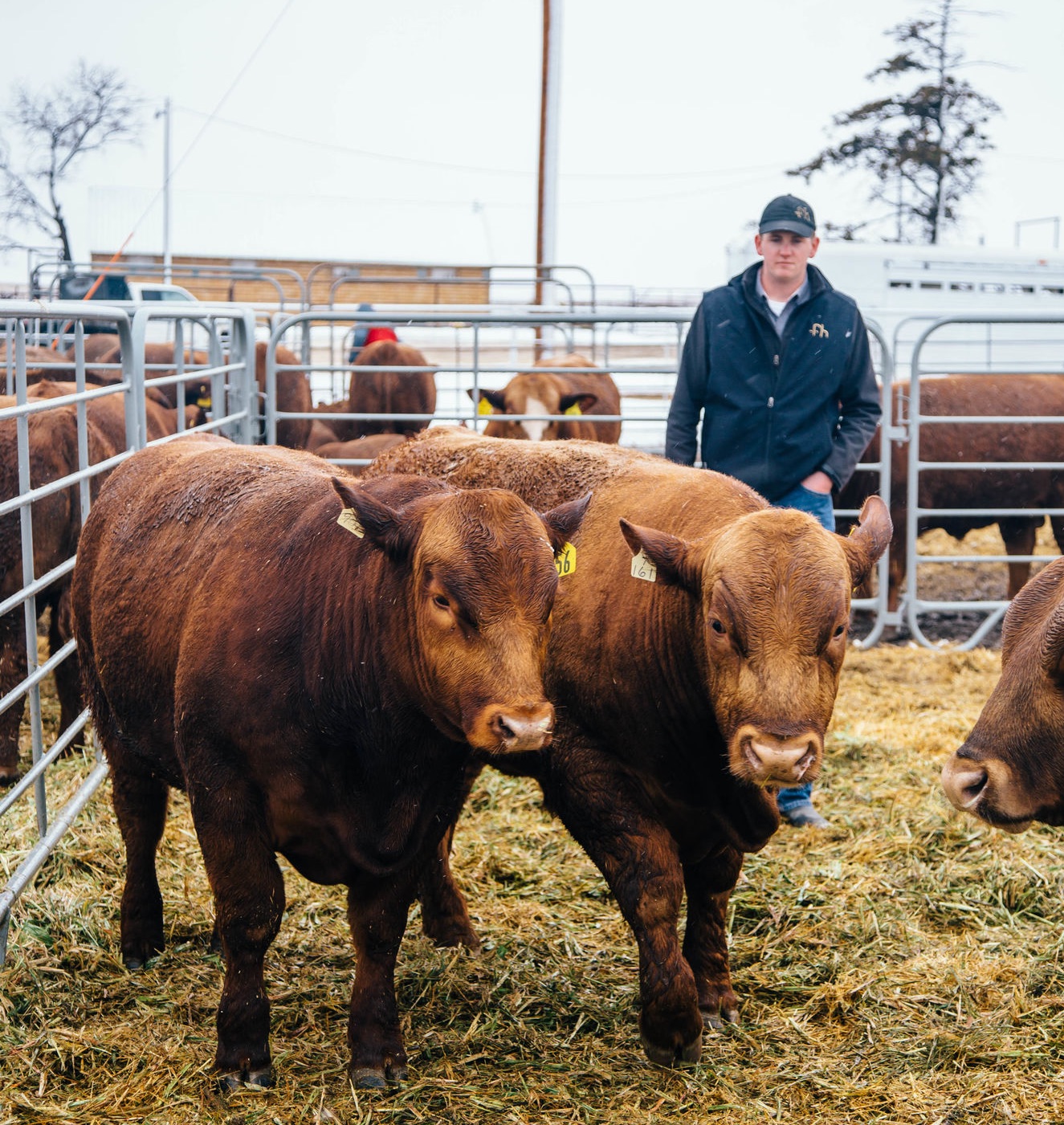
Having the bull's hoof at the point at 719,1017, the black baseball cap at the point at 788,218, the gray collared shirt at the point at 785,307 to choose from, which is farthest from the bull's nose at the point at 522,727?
the black baseball cap at the point at 788,218

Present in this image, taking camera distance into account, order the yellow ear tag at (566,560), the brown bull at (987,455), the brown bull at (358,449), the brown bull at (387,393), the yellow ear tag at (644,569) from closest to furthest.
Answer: the yellow ear tag at (566,560) → the yellow ear tag at (644,569) → the brown bull at (358,449) → the brown bull at (987,455) → the brown bull at (387,393)

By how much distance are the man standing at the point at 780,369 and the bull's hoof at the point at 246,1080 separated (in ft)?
8.12

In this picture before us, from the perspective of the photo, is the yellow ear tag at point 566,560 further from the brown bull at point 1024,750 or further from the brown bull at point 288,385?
the brown bull at point 288,385

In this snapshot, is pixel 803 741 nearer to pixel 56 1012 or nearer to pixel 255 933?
pixel 255 933

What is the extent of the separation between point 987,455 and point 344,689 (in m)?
7.90

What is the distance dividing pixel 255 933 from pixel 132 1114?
52 centimetres

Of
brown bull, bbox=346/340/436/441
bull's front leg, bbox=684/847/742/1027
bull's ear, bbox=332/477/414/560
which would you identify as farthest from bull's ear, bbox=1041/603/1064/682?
brown bull, bbox=346/340/436/441

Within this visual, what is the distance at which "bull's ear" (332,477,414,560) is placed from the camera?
314 centimetres

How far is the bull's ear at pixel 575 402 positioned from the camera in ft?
31.6

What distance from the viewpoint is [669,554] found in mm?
3533

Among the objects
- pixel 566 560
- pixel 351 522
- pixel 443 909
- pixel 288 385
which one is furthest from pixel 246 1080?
pixel 288 385

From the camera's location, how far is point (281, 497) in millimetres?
→ 3725

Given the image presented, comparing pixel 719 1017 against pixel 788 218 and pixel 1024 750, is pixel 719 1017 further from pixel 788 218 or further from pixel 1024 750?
pixel 788 218

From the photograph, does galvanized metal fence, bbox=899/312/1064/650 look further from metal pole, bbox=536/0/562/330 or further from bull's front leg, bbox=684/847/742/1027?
metal pole, bbox=536/0/562/330
